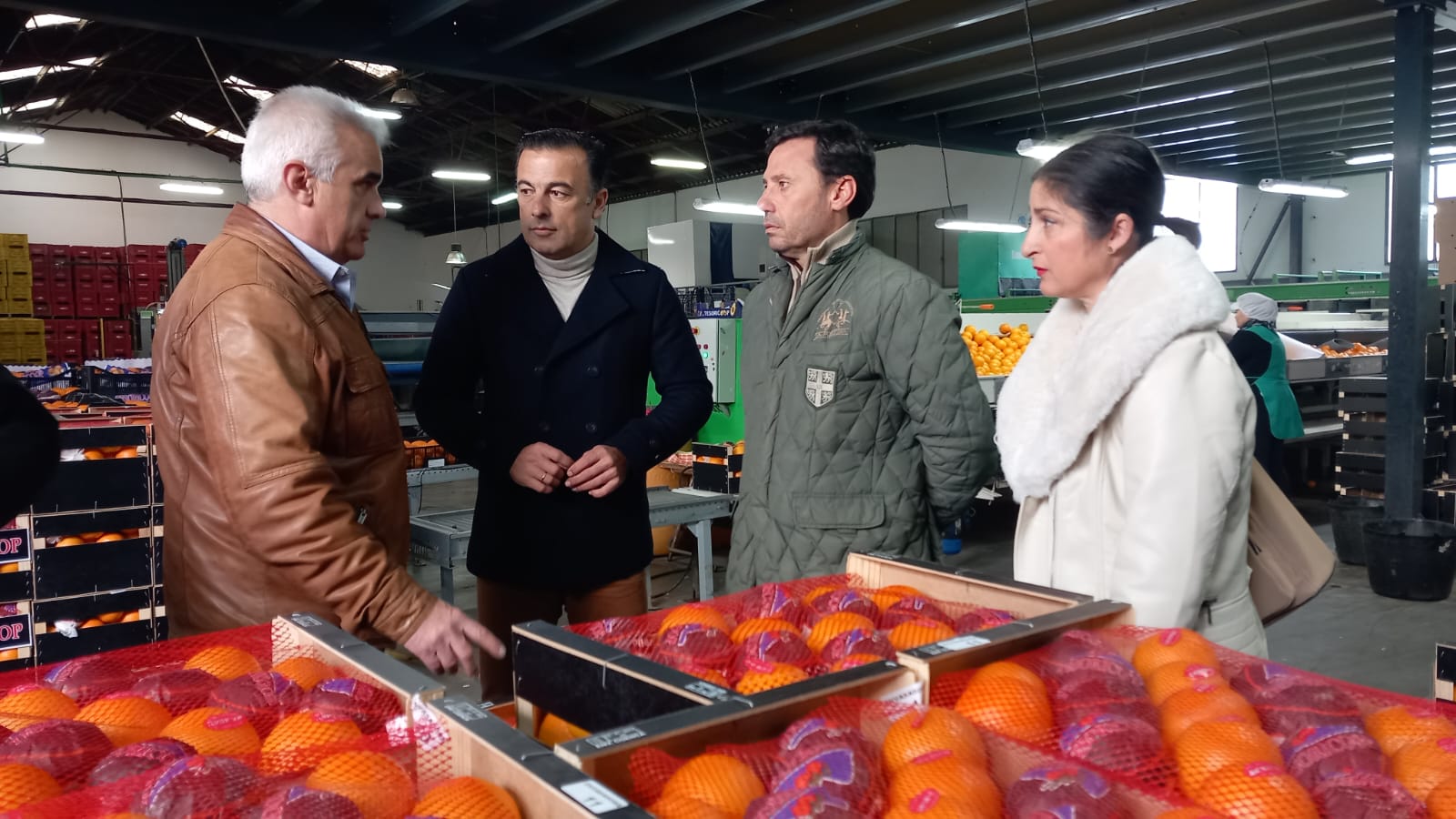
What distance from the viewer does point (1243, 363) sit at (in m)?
5.92

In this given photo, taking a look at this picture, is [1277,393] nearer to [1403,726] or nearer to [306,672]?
[1403,726]

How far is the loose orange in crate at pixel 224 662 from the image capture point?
119 centimetres

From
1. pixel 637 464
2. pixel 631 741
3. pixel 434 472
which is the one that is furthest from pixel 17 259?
pixel 631 741

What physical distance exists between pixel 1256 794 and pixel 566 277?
185 centimetres

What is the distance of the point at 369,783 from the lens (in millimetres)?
839

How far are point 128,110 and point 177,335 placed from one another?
23.3 m

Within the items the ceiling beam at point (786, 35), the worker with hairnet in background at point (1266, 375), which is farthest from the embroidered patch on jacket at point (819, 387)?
the ceiling beam at point (786, 35)

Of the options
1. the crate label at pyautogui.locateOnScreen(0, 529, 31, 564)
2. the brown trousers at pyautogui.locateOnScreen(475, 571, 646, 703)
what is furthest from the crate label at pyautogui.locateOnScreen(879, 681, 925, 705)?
the crate label at pyautogui.locateOnScreen(0, 529, 31, 564)

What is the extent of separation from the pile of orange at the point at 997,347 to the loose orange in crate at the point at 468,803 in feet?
20.0

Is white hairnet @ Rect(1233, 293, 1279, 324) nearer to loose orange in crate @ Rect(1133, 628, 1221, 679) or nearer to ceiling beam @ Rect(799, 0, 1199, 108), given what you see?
ceiling beam @ Rect(799, 0, 1199, 108)

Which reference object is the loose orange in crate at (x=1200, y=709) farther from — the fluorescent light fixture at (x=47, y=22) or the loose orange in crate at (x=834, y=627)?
the fluorescent light fixture at (x=47, y=22)

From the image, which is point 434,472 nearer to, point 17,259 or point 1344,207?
point 17,259

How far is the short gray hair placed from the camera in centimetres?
165

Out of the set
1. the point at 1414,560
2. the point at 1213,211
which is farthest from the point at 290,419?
the point at 1213,211
